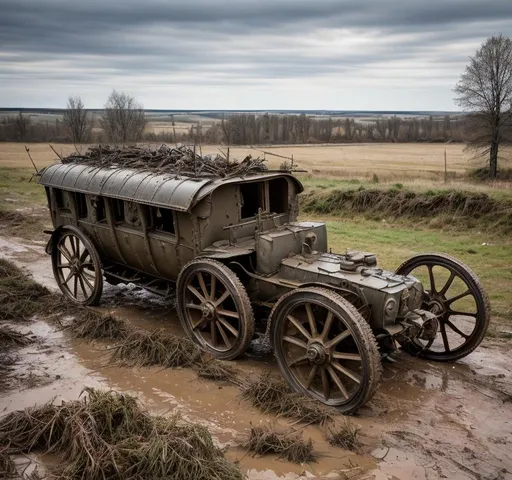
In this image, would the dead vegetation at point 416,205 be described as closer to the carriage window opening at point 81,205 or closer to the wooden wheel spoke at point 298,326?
the carriage window opening at point 81,205

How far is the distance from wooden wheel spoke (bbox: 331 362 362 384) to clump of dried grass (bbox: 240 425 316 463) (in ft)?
2.86

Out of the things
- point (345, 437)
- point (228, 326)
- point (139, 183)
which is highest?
point (139, 183)

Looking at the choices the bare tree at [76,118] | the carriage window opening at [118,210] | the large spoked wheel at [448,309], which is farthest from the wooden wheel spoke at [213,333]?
the bare tree at [76,118]

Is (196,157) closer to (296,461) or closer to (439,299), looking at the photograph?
(439,299)

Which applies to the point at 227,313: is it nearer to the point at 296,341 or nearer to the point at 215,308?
the point at 215,308

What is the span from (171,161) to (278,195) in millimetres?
1952

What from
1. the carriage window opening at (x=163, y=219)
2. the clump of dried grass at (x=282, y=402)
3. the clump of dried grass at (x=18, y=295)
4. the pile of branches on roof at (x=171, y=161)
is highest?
the pile of branches on roof at (x=171, y=161)

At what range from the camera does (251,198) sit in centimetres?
848

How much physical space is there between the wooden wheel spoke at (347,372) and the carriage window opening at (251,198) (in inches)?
125

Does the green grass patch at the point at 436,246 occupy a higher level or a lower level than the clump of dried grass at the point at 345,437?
higher

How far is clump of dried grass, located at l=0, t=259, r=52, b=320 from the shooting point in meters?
9.26

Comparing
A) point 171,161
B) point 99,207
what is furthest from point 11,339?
point 171,161

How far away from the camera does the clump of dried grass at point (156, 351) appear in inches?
288

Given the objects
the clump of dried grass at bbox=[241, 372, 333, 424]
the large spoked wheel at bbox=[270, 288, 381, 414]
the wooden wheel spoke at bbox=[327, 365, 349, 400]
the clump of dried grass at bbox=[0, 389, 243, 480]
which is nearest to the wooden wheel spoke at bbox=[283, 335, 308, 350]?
the large spoked wheel at bbox=[270, 288, 381, 414]
